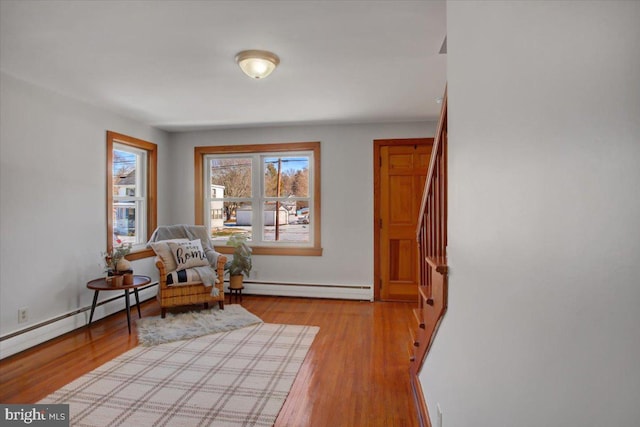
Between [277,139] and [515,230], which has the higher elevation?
[277,139]

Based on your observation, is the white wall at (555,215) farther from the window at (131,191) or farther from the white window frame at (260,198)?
the window at (131,191)

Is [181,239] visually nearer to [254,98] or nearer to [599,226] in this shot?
[254,98]

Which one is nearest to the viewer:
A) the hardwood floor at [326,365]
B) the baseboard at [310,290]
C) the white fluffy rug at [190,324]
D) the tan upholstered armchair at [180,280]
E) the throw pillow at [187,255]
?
the hardwood floor at [326,365]

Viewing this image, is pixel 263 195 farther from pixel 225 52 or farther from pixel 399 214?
pixel 225 52

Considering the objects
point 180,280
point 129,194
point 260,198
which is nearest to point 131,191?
point 129,194

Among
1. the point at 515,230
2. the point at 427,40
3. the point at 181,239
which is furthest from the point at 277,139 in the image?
the point at 515,230

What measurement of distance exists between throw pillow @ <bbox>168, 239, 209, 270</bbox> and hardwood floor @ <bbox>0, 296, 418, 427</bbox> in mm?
738

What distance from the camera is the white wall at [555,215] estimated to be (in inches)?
16.4

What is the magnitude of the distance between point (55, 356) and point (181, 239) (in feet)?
5.44

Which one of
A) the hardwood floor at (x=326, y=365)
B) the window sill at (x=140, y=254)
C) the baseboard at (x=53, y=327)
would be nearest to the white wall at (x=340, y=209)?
the hardwood floor at (x=326, y=365)

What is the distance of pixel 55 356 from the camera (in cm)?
281

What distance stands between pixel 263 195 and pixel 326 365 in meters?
2.83

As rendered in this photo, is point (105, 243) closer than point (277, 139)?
Yes

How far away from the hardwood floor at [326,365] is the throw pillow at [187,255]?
74 centimetres
